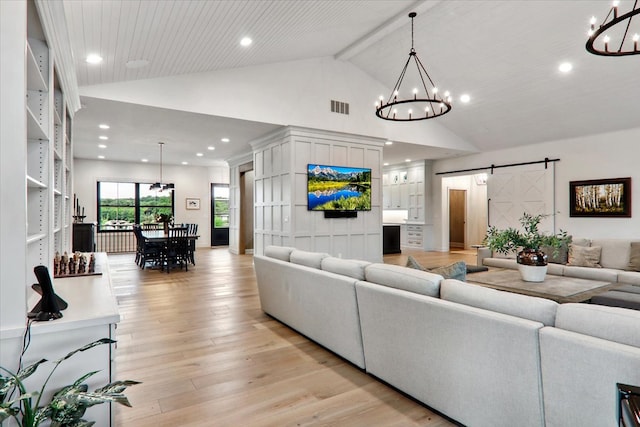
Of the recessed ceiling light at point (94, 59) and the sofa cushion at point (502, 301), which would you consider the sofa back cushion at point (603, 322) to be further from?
the recessed ceiling light at point (94, 59)

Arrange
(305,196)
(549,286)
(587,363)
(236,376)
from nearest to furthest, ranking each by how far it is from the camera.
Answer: (587,363) < (236,376) < (549,286) < (305,196)

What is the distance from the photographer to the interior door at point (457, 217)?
12.7 meters

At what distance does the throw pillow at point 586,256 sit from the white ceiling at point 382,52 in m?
2.99

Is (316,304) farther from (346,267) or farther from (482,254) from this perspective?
(482,254)

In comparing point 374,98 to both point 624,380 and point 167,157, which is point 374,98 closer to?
point 167,157

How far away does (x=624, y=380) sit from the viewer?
140 cm

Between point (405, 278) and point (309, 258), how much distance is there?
1.28m

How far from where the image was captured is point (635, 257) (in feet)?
17.5

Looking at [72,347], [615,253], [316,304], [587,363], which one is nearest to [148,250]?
[316,304]

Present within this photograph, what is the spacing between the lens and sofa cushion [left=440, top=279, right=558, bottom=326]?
177 cm

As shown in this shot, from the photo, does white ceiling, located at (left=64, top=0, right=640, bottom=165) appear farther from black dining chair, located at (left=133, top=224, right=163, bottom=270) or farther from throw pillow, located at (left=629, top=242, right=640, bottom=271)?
throw pillow, located at (left=629, top=242, right=640, bottom=271)

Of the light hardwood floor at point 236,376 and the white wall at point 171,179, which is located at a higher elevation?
the white wall at point 171,179

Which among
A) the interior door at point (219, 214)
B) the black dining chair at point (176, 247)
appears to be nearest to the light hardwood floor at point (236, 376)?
the black dining chair at point (176, 247)

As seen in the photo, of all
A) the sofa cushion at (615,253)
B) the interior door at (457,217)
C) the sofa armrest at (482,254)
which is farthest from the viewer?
the interior door at (457,217)
